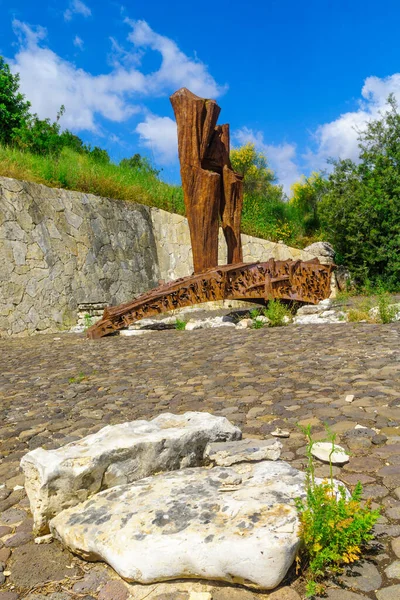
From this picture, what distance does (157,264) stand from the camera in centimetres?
1298

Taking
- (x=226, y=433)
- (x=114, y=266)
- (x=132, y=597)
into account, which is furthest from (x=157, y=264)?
(x=132, y=597)

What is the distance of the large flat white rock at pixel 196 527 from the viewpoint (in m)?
1.36

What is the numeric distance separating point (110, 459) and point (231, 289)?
243 inches

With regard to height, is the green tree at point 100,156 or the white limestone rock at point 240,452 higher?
the green tree at point 100,156

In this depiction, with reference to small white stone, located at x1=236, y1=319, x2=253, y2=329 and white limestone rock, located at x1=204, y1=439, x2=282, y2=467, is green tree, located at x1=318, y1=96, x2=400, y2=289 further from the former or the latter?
white limestone rock, located at x1=204, y1=439, x2=282, y2=467

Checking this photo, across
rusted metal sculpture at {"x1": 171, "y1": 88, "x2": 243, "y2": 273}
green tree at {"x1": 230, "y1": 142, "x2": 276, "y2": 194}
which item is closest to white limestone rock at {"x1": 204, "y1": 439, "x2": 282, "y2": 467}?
rusted metal sculpture at {"x1": 171, "y1": 88, "x2": 243, "y2": 273}

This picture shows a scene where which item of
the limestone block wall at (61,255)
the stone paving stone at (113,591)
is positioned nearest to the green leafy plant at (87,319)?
the limestone block wall at (61,255)

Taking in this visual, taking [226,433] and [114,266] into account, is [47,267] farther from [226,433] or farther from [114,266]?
[226,433]

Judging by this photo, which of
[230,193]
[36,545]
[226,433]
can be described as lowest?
[36,545]

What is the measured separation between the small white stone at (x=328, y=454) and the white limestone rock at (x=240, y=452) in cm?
21

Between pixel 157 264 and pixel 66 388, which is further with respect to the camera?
pixel 157 264

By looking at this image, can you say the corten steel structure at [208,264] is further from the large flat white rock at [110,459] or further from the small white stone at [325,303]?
the large flat white rock at [110,459]

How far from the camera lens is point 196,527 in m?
1.47

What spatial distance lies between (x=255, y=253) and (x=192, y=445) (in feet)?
38.4
